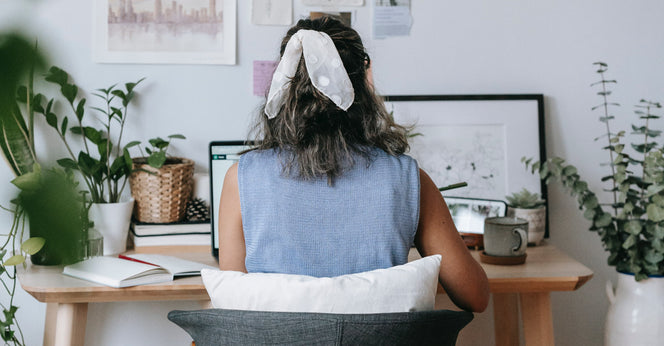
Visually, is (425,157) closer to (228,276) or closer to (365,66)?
(365,66)

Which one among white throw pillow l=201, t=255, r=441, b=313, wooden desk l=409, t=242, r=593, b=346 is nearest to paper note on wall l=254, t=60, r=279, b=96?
wooden desk l=409, t=242, r=593, b=346

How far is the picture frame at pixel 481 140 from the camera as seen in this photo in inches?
72.2

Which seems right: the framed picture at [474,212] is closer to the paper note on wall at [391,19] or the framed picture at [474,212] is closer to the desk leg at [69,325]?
the paper note on wall at [391,19]

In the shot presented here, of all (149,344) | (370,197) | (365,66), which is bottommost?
(149,344)

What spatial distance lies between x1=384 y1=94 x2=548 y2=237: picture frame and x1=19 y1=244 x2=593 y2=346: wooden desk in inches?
11.2

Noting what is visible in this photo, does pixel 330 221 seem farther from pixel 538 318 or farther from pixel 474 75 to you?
pixel 474 75

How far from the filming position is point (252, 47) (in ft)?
5.91

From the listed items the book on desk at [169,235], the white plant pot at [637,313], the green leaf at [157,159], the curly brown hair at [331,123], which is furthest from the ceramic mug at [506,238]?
the green leaf at [157,159]

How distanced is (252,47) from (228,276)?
38.3 inches

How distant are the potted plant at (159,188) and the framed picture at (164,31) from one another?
29 cm

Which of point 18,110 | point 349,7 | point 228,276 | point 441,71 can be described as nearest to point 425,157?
point 441,71

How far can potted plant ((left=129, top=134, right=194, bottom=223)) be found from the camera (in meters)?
1.61

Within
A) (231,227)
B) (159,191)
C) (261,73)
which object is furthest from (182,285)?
(261,73)

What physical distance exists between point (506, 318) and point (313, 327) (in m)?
1.13
